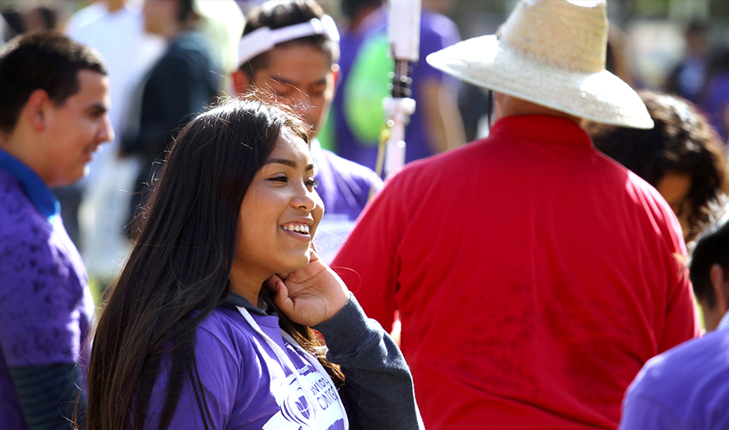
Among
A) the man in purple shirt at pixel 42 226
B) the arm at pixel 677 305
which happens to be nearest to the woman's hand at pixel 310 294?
the man in purple shirt at pixel 42 226

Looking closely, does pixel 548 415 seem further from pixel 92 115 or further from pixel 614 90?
pixel 92 115

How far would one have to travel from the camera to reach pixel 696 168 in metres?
2.95

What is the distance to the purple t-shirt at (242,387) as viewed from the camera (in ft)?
4.91

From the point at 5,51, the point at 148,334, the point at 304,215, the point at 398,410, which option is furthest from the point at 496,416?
the point at 5,51

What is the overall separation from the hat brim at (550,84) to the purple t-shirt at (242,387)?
104 cm

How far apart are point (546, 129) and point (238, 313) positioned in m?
1.08

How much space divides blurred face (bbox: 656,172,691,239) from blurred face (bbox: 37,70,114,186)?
2.04 m

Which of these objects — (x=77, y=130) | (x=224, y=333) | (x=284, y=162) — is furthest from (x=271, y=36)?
(x=224, y=333)

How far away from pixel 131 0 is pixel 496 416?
542 cm

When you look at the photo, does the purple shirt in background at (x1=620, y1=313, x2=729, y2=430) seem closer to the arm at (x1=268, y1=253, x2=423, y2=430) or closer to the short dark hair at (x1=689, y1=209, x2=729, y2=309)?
the short dark hair at (x1=689, y1=209, x2=729, y2=309)

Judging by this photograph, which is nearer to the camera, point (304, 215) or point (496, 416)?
point (304, 215)

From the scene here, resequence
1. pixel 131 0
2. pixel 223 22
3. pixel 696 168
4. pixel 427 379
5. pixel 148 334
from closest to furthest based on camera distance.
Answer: pixel 148 334
pixel 427 379
pixel 696 168
pixel 223 22
pixel 131 0

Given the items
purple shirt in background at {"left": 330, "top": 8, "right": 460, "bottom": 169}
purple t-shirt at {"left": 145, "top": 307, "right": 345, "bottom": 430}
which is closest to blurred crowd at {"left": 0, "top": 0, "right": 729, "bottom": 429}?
purple t-shirt at {"left": 145, "top": 307, "right": 345, "bottom": 430}

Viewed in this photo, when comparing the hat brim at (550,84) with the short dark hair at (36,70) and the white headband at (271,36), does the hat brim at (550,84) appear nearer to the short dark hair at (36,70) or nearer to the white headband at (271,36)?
the white headband at (271,36)
